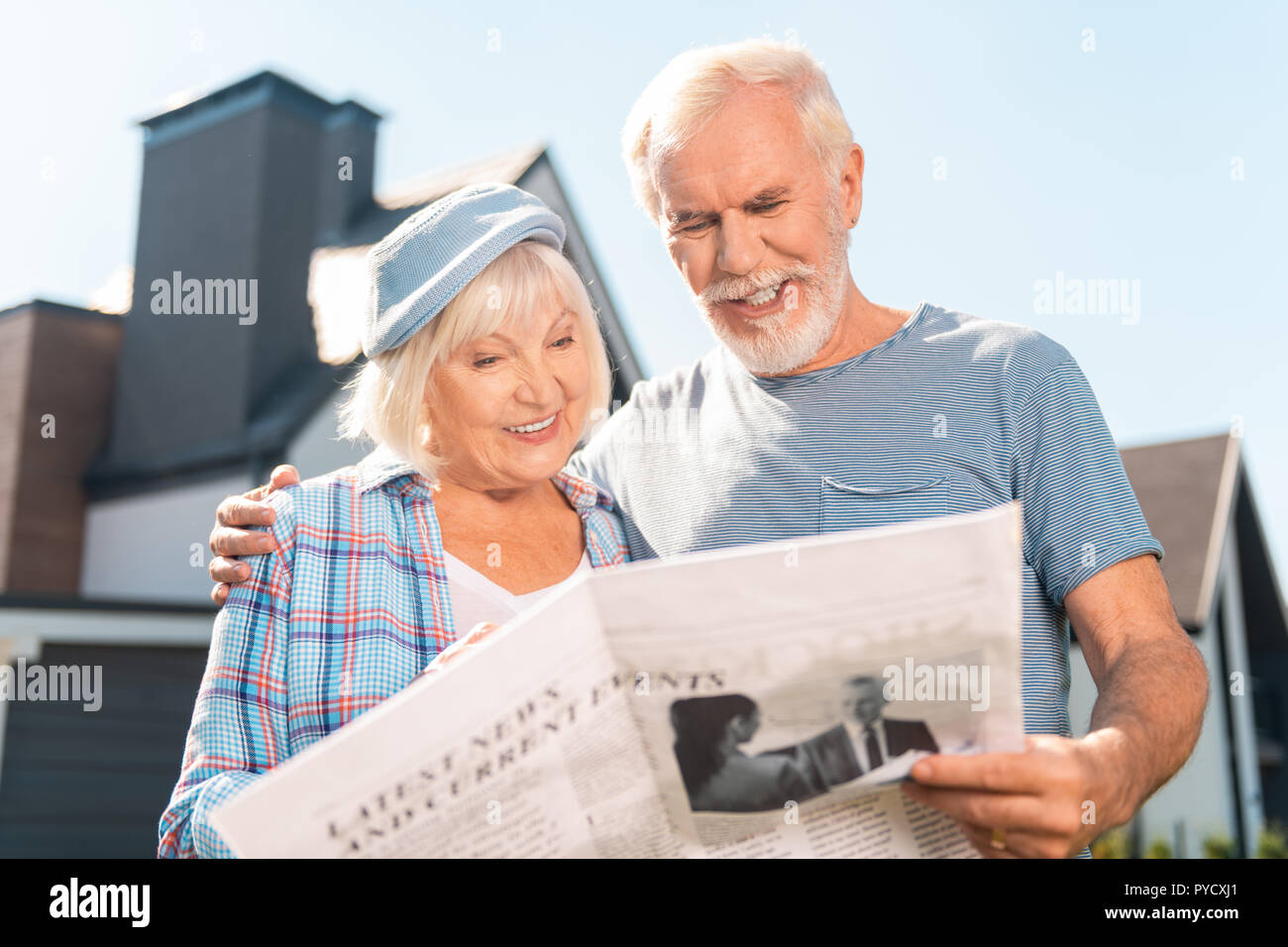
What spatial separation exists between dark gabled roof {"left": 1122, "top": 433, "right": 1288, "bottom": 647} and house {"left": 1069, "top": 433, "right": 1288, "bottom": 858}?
0.7 inches

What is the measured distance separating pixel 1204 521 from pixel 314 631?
17182 mm

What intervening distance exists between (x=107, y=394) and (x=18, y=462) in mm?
1495

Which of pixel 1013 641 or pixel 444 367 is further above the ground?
pixel 444 367

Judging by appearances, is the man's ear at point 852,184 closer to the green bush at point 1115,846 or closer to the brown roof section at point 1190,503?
the green bush at point 1115,846

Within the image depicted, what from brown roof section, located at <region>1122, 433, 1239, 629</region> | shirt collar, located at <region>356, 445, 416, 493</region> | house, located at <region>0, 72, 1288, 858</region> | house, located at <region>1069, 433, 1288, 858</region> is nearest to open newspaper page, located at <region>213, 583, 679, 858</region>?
shirt collar, located at <region>356, 445, 416, 493</region>

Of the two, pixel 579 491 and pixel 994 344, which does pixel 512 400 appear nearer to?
pixel 579 491

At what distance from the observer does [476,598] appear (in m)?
1.88

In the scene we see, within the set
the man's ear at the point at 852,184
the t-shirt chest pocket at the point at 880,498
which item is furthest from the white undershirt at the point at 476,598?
the man's ear at the point at 852,184

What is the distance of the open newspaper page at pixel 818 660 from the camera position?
3.33 feet

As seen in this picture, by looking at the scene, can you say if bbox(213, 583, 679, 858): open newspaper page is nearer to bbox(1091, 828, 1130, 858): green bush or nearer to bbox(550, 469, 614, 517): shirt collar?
bbox(550, 469, 614, 517): shirt collar

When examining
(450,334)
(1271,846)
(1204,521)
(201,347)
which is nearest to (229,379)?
(201,347)
